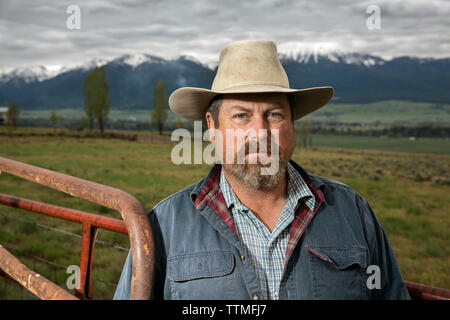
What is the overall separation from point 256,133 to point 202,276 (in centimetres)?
71

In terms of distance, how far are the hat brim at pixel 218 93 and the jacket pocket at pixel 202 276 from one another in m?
0.77

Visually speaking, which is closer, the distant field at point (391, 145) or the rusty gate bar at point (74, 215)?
the rusty gate bar at point (74, 215)

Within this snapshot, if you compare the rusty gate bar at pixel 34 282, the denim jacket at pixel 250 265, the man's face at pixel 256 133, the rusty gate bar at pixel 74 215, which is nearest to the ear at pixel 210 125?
the man's face at pixel 256 133

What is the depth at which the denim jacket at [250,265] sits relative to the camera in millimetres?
1623

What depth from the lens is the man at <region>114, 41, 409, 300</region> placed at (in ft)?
5.42

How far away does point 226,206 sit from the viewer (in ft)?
6.19

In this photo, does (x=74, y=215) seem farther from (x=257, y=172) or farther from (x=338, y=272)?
(x=338, y=272)

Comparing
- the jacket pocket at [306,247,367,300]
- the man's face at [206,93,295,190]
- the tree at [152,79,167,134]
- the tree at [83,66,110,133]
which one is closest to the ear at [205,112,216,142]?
the man's face at [206,93,295,190]

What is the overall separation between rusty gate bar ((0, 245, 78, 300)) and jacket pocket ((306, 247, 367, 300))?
95cm

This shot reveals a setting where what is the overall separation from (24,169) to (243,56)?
1124mm

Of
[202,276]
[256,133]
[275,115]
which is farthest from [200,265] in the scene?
[275,115]

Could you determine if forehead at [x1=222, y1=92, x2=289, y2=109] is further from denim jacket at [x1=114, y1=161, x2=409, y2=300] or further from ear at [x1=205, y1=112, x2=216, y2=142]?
denim jacket at [x1=114, y1=161, x2=409, y2=300]

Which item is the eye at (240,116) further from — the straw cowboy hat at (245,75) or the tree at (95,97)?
the tree at (95,97)
